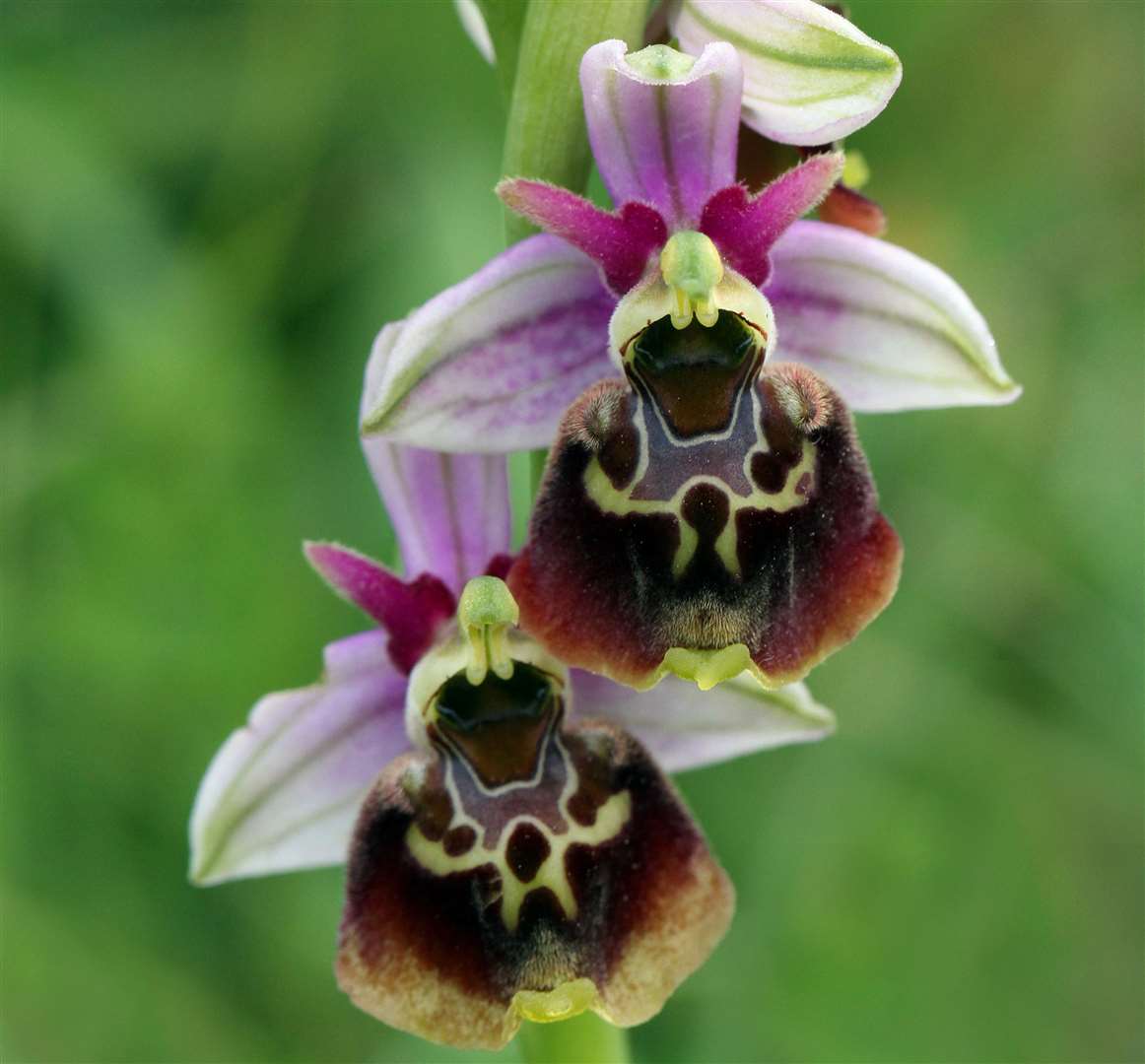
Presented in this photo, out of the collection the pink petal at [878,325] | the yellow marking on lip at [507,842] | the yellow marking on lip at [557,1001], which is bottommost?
the yellow marking on lip at [557,1001]

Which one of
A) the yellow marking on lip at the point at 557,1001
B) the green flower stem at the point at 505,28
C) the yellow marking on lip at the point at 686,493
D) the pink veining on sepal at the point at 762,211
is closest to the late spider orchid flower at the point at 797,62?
the pink veining on sepal at the point at 762,211

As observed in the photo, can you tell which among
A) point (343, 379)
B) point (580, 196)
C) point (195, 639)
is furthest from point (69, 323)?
point (580, 196)

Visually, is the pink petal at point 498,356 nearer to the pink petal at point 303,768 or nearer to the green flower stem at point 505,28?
the green flower stem at point 505,28

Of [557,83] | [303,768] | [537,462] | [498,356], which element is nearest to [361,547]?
[303,768]

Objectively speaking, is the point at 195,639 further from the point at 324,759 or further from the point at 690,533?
the point at 690,533

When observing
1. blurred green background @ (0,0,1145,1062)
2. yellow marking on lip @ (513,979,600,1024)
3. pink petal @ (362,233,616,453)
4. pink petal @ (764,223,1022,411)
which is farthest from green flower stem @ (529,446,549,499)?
blurred green background @ (0,0,1145,1062)

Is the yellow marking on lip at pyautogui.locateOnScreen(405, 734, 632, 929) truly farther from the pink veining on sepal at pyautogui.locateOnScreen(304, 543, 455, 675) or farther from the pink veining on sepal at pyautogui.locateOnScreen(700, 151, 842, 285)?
the pink veining on sepal at pyautogui.locateOnScreen(700, 151, 842, 285)
